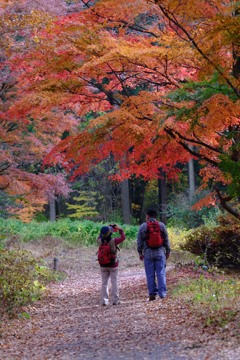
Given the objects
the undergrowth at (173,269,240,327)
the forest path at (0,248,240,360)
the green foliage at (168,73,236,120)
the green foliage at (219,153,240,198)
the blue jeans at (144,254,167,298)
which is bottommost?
the forest path at (0,248,240,360)

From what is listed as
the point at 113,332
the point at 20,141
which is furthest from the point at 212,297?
the point at 20,141

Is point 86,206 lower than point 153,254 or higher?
higher

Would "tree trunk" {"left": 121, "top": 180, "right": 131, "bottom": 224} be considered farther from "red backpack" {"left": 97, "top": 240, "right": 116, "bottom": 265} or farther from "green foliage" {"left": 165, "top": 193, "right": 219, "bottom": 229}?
"red backpack" {"left": 97, "top": 240, "right": 116, "bottom": 265}

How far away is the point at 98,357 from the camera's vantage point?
629 centimetres

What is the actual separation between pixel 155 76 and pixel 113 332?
4.57 m

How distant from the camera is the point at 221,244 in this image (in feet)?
41.1

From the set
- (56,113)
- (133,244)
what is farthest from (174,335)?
(133,244)

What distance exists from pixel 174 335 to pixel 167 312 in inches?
61.6

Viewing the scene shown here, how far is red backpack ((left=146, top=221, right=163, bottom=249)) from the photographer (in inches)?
376

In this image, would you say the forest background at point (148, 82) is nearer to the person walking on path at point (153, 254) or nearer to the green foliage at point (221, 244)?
the green foliage at point (221, 244)

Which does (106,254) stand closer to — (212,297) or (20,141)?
(212,297)

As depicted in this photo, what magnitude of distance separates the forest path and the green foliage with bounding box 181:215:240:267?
3.26ft

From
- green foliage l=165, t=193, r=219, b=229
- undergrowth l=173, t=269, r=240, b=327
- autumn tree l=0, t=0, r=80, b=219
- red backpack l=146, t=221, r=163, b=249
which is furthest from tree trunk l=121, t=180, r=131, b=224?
red backpack l=146, t=221, r=163, b=249

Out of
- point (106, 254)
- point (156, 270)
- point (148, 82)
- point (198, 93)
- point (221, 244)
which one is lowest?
point (156, 270)
